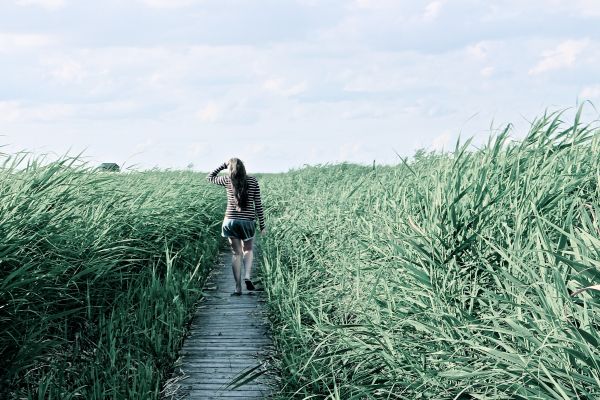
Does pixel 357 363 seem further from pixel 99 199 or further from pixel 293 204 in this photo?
pixel 293 204

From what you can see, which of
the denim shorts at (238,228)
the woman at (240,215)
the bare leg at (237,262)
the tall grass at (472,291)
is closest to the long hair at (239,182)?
the woman at (240,215)

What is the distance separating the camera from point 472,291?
428 centimetres

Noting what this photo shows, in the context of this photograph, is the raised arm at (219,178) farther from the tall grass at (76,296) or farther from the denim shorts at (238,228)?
the tall grass at (76,296)

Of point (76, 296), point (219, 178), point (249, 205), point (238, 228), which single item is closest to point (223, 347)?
point (76, 296)

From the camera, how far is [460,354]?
3709 mm

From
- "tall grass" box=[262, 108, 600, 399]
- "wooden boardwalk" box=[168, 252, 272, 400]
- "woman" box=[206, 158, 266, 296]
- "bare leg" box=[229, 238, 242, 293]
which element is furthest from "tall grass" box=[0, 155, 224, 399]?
"tall grass" box=[262, 108, 600, 399]

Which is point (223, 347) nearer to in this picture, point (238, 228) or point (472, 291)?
point (238, 228)

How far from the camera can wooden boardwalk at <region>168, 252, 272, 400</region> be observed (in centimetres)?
503

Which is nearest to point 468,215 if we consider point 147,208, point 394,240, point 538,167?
point 394,240

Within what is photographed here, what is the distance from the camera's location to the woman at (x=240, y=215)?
8.17 m

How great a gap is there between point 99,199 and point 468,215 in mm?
4658

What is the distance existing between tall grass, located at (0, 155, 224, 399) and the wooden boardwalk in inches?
8.3

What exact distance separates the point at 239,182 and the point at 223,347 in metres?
2.81

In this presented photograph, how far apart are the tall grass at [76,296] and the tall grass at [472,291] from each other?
48.2 inches
